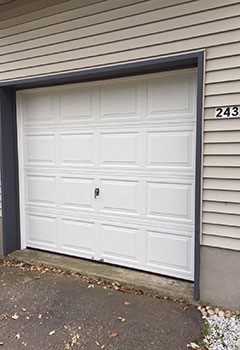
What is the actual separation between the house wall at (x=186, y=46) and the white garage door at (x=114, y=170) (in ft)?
1.08

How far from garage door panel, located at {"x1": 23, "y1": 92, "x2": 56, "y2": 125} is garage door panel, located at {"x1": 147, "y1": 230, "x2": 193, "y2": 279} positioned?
199 cm

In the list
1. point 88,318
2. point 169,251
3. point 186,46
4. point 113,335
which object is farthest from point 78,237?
point 186,46

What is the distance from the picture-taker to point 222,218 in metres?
2.74

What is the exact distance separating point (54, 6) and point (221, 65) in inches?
81.0

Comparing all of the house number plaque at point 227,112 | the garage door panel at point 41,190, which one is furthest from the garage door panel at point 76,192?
the house number plaque at point 227,112

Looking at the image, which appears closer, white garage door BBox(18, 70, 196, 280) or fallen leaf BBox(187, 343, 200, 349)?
fallen leaf BBox(187, 343, 200, 349)

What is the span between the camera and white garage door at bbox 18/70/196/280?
3.18m

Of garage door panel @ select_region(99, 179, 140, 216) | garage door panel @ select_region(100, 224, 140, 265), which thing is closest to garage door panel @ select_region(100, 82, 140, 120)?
garage door panel @ select_region(99, 179, 140, 216)

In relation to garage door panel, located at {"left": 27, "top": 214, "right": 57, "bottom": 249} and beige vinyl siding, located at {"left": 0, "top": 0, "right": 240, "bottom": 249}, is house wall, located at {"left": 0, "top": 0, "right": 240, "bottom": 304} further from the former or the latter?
garage door panel, located at {"left": 27, "top": 214, "right": 57, "bottom": 249}

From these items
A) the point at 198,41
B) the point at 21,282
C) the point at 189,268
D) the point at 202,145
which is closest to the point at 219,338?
the point at 189,268

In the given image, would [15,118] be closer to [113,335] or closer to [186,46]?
[186,46]

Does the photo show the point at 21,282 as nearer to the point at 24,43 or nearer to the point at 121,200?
the point at 121,200

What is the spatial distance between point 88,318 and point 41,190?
1983 millimetres

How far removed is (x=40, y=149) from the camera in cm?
411
